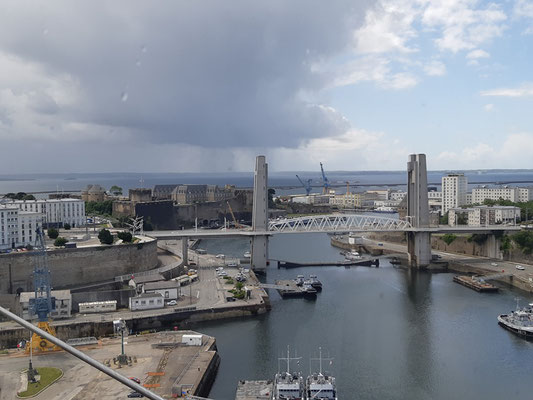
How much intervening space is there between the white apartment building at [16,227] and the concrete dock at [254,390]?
900cm

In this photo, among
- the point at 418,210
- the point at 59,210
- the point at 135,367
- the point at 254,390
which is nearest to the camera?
the point at 254,390

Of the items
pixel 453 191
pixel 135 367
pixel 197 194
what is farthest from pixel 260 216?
pixel 453 191

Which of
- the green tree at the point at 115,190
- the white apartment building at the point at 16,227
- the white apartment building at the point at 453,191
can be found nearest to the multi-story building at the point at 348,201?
the white apartment building at the point at 453,191

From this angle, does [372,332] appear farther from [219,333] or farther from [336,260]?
[336,260]

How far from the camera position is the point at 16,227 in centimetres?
1527

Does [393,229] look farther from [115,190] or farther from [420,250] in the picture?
[115,190]

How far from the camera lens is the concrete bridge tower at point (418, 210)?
770 inches

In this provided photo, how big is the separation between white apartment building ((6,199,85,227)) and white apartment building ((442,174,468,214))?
20531 mm

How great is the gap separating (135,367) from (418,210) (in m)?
14.5

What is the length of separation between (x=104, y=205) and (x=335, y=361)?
22995 millimetres

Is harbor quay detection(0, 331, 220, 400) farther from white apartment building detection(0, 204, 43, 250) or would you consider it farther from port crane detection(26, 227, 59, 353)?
white apartment building detection(0, 204, 43, 250)

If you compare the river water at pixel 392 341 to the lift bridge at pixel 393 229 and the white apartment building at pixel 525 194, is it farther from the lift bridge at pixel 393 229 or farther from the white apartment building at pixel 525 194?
the white apartment building at pixel 525 194

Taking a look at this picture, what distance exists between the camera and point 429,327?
1182cm

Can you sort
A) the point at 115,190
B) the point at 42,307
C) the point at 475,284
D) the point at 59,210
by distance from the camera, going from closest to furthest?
the point at 42,307
the point at 475,284
the point at 59,210
the point at 115,190
